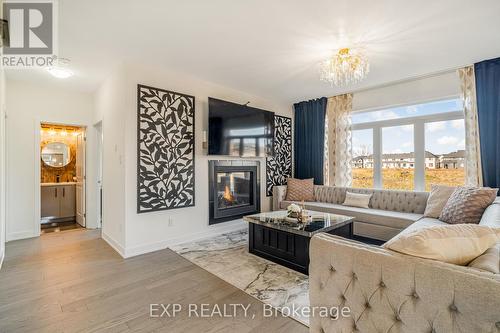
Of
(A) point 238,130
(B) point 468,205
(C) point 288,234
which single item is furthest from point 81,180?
(B) point 468,205

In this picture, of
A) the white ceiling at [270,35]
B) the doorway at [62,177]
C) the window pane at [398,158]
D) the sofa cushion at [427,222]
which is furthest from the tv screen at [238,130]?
the doorway at [62,177]

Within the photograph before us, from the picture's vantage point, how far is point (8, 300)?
7.04ft

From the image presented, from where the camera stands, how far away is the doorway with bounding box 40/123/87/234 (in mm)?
4820

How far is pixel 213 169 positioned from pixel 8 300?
273cm

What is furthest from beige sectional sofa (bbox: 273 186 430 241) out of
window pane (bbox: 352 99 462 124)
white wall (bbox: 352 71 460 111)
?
white wall (bbox: 352 71 460 111)

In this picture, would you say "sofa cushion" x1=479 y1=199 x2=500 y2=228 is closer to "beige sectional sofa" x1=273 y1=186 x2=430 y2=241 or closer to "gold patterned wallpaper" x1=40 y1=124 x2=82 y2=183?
"beige sectional sofa" x1=273 y1=186 x2=430 y2=241

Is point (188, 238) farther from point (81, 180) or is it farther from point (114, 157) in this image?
point (81, 180)

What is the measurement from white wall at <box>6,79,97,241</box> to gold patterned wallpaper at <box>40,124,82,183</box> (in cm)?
110

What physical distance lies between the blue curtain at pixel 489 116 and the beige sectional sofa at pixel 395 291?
3275 mm

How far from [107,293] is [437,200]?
13.6 feet

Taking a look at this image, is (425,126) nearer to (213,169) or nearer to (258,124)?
(258,124)

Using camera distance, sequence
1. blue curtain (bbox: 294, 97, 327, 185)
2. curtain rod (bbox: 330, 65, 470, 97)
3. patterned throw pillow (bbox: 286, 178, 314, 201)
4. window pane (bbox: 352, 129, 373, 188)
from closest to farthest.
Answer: curtain rod (bbox: 330, 65, 470, 97) < window pane (bbox: 352, 129, 373, 188) < patterned throw pillow (bbox: 286, 178, 314, 201) < blue curtain (bbox: 294, 97, 327, 185)

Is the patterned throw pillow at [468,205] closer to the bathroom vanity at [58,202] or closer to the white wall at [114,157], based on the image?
the white wall at [114,157]

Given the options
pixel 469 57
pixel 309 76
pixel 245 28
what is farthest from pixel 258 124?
pixel 469 57
